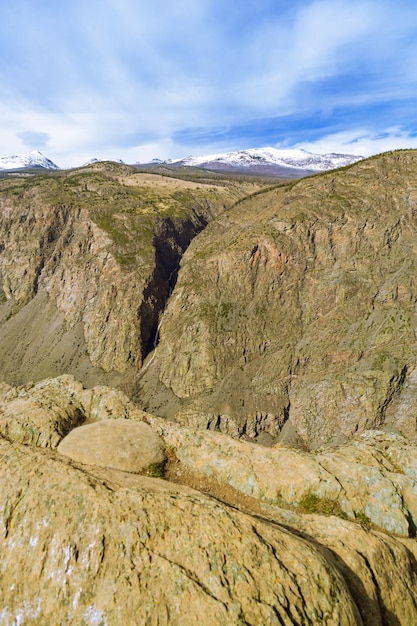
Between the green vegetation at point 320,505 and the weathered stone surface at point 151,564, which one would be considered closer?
the weathered stone surface at point 151,564

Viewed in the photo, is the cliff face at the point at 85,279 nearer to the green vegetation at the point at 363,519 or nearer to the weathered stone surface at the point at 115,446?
the weathered stone surface at the point at 115,446

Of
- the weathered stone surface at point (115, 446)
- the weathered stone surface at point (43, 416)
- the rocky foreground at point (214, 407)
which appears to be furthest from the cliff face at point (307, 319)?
the weathered stone surface at point (115, 446)

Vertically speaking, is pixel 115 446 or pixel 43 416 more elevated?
pixel 43 416

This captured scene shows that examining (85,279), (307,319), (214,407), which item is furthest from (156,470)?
(85,279)

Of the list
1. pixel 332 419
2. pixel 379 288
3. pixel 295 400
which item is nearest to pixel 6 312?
pixel 295 400

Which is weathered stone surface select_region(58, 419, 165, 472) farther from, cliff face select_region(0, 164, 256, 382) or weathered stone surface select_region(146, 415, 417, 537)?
cliff face select_region(0, 164, 256, 382)

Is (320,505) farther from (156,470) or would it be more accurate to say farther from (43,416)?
(43,416)

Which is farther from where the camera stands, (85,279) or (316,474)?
(85,279)
